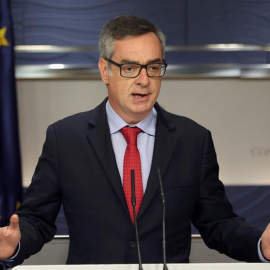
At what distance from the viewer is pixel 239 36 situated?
329cm

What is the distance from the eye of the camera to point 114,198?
6.03 feet

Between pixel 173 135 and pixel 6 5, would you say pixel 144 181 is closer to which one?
pixel 173 135

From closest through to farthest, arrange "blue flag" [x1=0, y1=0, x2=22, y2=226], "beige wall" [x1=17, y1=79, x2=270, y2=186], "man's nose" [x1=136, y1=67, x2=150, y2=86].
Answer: "man's nose" [x1=136, y1=67, x2=150, y2=86], "blue flag" [x1=0, y1=0, x2=22, y2=226], "beige wall" [x1=17, y1=79, x2=270, y2=186]

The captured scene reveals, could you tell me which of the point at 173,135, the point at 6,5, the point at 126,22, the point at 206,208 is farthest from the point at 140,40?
the point at 6,5

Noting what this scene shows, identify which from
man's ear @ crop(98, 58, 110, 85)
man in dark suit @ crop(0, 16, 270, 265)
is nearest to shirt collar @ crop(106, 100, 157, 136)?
man in dark suit @ crop(0, 16, 270, 265)

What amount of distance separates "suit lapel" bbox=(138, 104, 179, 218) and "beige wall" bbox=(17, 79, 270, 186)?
134 centimetres

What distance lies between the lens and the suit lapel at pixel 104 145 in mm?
1831

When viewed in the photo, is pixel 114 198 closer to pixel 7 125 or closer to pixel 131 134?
pixel 131 134

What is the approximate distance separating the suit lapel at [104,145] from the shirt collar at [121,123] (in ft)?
0.06

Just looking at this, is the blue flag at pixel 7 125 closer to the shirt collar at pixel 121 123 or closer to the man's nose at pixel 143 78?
the shirt collar at pixel 121 123

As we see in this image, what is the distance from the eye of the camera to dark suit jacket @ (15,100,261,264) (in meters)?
1.82

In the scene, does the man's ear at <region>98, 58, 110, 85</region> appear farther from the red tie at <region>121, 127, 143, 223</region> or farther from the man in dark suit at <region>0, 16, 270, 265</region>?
the red tie at <region>121, 127, 143, 223</region>

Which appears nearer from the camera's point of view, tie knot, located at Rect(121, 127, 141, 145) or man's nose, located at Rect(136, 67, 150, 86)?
man's nose, located at Rect(136, 67, 150, 86)

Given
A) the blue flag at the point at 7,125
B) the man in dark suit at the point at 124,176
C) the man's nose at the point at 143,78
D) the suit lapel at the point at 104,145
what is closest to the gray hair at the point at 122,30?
the man in dark suit at the point at 124,176
